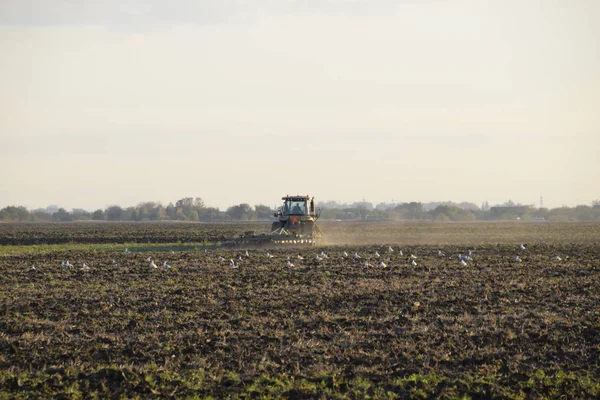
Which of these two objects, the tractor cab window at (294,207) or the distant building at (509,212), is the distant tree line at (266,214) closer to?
the distant building at (509,212)

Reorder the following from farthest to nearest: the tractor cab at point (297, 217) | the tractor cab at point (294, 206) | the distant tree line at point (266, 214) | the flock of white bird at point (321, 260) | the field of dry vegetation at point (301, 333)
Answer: the distant tree line at point (266, 214), the tractor cab at point (294, 206), the tractor cab at point (297, 217), the flock of white bird at point (321, 260), the field of dry vegetation at point (301, 333)

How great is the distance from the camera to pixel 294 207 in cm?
3794

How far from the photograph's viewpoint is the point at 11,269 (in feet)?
79.7

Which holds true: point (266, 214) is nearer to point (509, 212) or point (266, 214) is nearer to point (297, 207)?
point (509, 212)

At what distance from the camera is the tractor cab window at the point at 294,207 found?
37750mm

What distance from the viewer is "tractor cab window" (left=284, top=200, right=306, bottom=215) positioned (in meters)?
37.8

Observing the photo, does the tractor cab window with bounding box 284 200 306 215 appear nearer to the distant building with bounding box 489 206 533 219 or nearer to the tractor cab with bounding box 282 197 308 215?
the tractor cab with bounding box 282 197 308 215

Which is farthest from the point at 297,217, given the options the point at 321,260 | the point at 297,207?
the point at 321,260

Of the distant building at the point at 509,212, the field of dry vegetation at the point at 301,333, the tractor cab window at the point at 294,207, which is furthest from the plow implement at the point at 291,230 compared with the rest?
the distant building at the point at 509,212

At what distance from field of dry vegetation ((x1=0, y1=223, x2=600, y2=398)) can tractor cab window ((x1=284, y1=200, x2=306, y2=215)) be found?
1497 centimetres

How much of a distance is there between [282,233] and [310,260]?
9.19m

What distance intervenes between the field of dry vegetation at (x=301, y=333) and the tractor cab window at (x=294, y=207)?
49.1 ft

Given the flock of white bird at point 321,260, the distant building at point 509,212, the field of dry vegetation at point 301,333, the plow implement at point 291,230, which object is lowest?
the field of dry vegetation at point 301,333

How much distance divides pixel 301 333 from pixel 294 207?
989 inches
